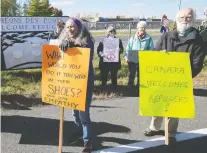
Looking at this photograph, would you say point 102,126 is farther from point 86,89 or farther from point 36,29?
point 36,29

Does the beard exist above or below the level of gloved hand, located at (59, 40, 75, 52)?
above

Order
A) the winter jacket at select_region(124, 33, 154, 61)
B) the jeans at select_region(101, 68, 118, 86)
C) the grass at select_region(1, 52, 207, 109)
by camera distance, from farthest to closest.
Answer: the jeans at select_region(101, 68, 118, 86) → the winter jacket at select_region(124, 33, 154, 61) → the grass at select_region(1, 52, 207, 109)

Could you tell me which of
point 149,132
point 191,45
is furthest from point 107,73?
point 191,45

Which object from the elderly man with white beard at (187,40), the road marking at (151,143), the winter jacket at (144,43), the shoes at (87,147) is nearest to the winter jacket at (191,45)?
the elderly man with white beard at (187,40)

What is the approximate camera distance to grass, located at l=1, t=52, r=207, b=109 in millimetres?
6602

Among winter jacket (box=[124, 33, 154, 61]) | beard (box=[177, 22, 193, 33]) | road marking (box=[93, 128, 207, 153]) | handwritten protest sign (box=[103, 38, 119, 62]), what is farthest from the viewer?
handwritten protest sign (box=[103, 38, 119, 62])

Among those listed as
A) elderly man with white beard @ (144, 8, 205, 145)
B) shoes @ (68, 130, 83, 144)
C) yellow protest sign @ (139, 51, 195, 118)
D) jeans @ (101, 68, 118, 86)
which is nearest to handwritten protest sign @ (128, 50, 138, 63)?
jeans @ (101, 68, 118, 86)

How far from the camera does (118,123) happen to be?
5.44m

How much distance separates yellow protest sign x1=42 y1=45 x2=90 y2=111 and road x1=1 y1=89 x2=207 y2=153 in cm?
73

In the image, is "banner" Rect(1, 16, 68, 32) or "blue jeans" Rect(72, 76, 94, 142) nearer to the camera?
"blue jeans" Rect(72, 76, 94, 142)

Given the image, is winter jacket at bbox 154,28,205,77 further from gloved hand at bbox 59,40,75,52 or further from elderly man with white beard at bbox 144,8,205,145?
gloved hand at bbox 59,40,75,52

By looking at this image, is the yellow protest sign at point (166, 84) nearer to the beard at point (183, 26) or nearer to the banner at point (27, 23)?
the beard at point (183, 26)

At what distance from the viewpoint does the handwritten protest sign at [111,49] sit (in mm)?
7605

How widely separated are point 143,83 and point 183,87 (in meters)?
0.47
